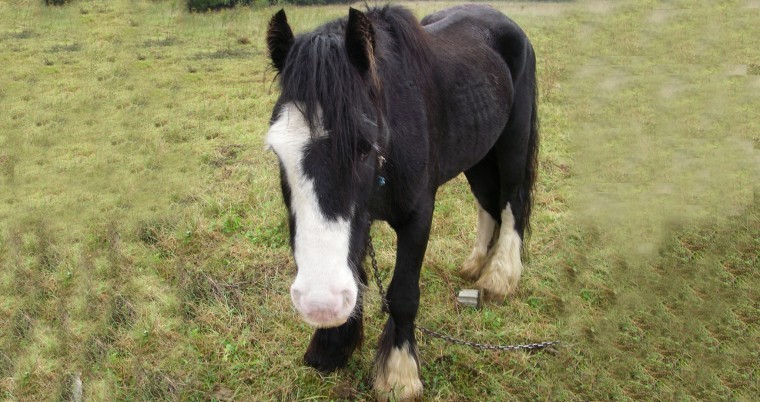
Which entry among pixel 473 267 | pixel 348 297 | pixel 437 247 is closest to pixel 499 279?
pixel 473 267

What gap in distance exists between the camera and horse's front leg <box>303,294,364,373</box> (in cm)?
329

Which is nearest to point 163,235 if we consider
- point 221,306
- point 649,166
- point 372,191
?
point 221,306

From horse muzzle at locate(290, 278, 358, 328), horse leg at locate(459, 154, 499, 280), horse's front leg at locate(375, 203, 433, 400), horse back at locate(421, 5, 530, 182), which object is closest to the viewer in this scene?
horse muzzle at locate(290, 278, 358, 328)

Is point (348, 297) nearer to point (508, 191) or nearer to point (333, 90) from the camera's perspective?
point (333, 90)

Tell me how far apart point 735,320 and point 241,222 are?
3.99 m

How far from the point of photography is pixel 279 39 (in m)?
2.43

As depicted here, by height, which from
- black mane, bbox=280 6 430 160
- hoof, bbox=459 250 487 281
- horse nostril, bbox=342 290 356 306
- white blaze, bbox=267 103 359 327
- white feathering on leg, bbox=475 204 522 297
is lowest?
hoof, bbox=459 250 487 281

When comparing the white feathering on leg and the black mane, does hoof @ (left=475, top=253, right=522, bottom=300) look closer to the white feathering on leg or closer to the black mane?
the white feathering on leg

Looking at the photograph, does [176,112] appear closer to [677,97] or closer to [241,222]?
[241,222]

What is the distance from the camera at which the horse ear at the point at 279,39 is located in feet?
7.71

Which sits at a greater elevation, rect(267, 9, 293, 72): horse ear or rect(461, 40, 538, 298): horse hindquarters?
rect(267, 9, 293, 72): horse ear

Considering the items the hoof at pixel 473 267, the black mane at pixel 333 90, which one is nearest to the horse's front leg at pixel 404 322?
the black mane at pixel 333 90

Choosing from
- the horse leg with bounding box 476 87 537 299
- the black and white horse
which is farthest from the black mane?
the horse leg with bounding box 476 87 537 299

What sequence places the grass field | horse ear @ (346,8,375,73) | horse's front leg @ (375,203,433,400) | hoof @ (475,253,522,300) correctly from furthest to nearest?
hoof @ (475,253,522,300) < the grass field < horse's front leg @ (375,203,433,400) < horse ear @ (346,8,375,73)
